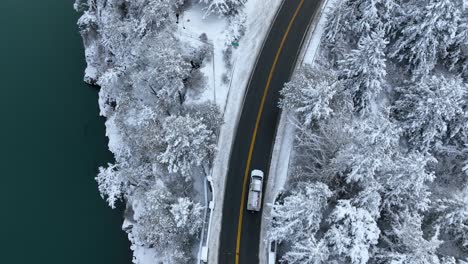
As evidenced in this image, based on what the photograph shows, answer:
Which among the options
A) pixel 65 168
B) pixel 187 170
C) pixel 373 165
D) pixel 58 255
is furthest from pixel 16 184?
pixel 373 165

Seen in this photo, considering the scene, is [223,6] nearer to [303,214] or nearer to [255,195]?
[255,195]

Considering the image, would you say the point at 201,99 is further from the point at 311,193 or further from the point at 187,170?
the point at 311,193

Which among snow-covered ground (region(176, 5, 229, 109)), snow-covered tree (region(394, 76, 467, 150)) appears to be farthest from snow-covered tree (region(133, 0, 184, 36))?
snow-covered tree (region(394, 76, 467, 150))

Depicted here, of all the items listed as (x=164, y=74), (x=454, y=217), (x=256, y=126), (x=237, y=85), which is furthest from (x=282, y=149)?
(x=454, y=217)

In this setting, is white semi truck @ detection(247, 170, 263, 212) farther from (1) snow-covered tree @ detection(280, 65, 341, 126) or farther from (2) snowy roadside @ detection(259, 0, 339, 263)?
(1) snow-covered tree @ detection(280, 65, 341, 126)

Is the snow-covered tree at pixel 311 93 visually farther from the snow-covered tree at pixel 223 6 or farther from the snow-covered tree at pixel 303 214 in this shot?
the snow-covered tree at pixel 223 6
